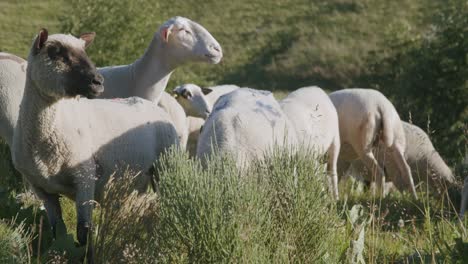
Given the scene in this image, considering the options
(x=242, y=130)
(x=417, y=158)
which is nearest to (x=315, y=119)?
(x=242, y=130)

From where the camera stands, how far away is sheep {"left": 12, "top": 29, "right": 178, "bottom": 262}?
23.0 feet

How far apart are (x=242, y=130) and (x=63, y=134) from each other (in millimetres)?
1849

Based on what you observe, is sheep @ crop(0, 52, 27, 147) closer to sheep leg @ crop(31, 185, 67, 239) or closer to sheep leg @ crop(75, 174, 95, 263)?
sheep leg @ crop(31, 185, 67, 239)

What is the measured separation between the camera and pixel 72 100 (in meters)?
7.59

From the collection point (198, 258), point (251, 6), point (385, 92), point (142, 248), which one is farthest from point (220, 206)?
point (251, 6)

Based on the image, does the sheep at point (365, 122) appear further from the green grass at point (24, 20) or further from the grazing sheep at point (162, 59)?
the green grass at point (24, 20)

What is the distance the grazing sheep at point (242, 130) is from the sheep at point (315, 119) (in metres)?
0.95

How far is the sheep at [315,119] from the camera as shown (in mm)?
10702

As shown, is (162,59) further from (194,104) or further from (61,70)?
(61,70)

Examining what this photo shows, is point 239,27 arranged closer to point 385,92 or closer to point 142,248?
→ point 385,92

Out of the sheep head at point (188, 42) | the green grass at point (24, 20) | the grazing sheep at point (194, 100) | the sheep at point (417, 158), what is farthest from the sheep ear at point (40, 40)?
the green grass at point (24, 20)

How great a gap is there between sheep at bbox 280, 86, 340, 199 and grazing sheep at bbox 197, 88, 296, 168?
95 cm

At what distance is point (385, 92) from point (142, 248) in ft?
95.2

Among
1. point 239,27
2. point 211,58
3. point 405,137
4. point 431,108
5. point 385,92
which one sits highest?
point 211,58
